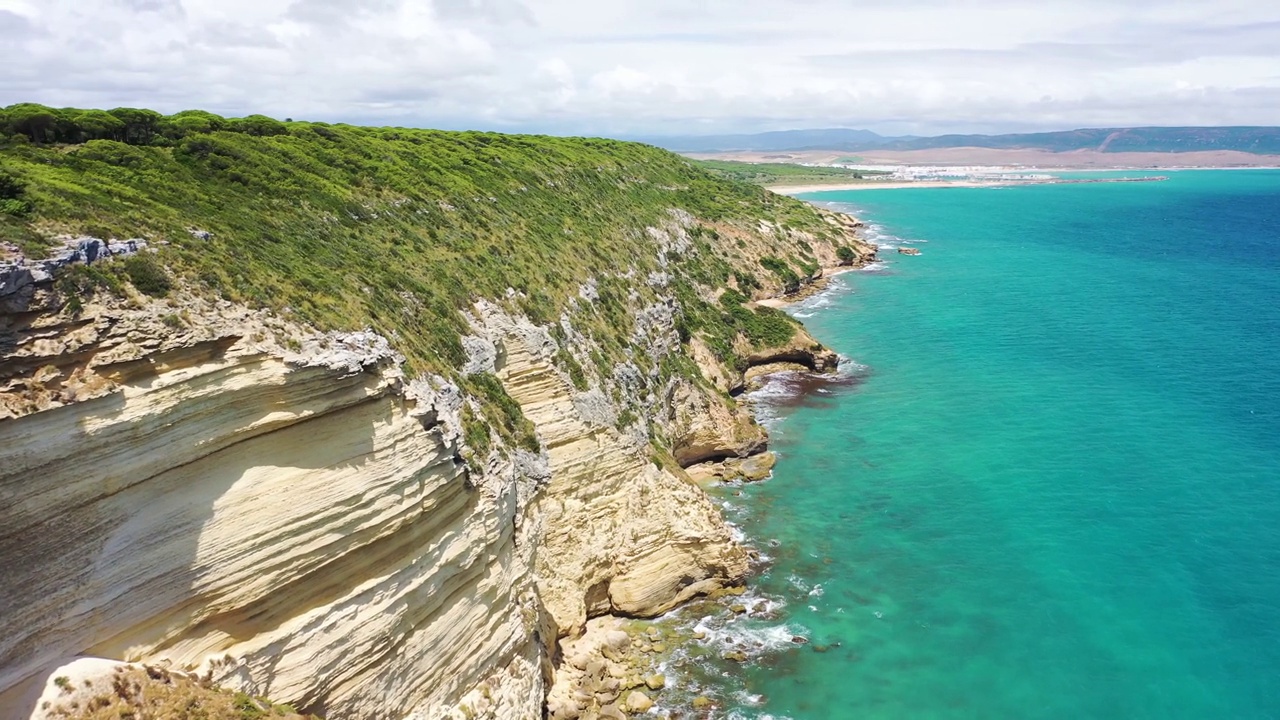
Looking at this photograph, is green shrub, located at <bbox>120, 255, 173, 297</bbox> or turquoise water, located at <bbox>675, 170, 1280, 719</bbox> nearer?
green shrub, located at <bbox>120, 255, 173, 297</bbox>

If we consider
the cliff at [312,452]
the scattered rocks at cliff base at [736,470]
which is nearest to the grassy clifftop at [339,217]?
the cliff at [312,452]

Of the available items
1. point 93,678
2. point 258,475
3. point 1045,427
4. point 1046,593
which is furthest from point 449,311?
point 1045,427

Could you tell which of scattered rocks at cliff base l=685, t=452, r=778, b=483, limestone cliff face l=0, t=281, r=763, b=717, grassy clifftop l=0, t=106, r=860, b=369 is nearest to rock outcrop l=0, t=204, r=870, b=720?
limestone cliff face l=0, t=281, r=763, b=717

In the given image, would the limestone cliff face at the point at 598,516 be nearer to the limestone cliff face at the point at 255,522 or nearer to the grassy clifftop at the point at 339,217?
the limestone cliff face at the point at 255,522

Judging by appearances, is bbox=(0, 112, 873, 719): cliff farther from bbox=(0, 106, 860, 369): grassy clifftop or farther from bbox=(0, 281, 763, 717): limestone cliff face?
bbox=(0, 106, 860, 369): grassy clifftop

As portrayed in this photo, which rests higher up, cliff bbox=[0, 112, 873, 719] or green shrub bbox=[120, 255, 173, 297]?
green shrub bbox=[120, 255, 173, 297]
